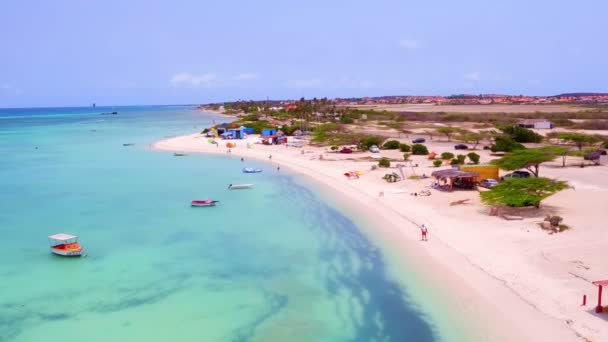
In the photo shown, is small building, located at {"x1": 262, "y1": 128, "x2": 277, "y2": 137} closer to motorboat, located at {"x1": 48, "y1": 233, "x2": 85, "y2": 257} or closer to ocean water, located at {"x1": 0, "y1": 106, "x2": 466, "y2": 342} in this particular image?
ocean water, located at {"x1": 0, "y1": 106, "x2": 466, "y2": 342}

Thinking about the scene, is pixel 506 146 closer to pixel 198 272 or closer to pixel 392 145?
pixel 392 145

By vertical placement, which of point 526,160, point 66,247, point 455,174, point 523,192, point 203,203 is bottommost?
point 66,247

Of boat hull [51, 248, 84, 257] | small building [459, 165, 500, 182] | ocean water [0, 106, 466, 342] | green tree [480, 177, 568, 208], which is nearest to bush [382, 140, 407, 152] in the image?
ocean water [0, 106, 466, 342]

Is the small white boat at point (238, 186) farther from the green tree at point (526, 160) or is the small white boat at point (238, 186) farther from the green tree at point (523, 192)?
the green tree at point (523, 192)

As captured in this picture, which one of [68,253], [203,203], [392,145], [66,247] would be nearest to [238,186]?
[203,203]

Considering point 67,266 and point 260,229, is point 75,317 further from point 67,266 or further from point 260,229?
point 260,229

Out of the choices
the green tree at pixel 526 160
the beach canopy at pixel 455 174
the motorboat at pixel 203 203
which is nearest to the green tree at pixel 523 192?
the beach canopy at pixel 455 174
